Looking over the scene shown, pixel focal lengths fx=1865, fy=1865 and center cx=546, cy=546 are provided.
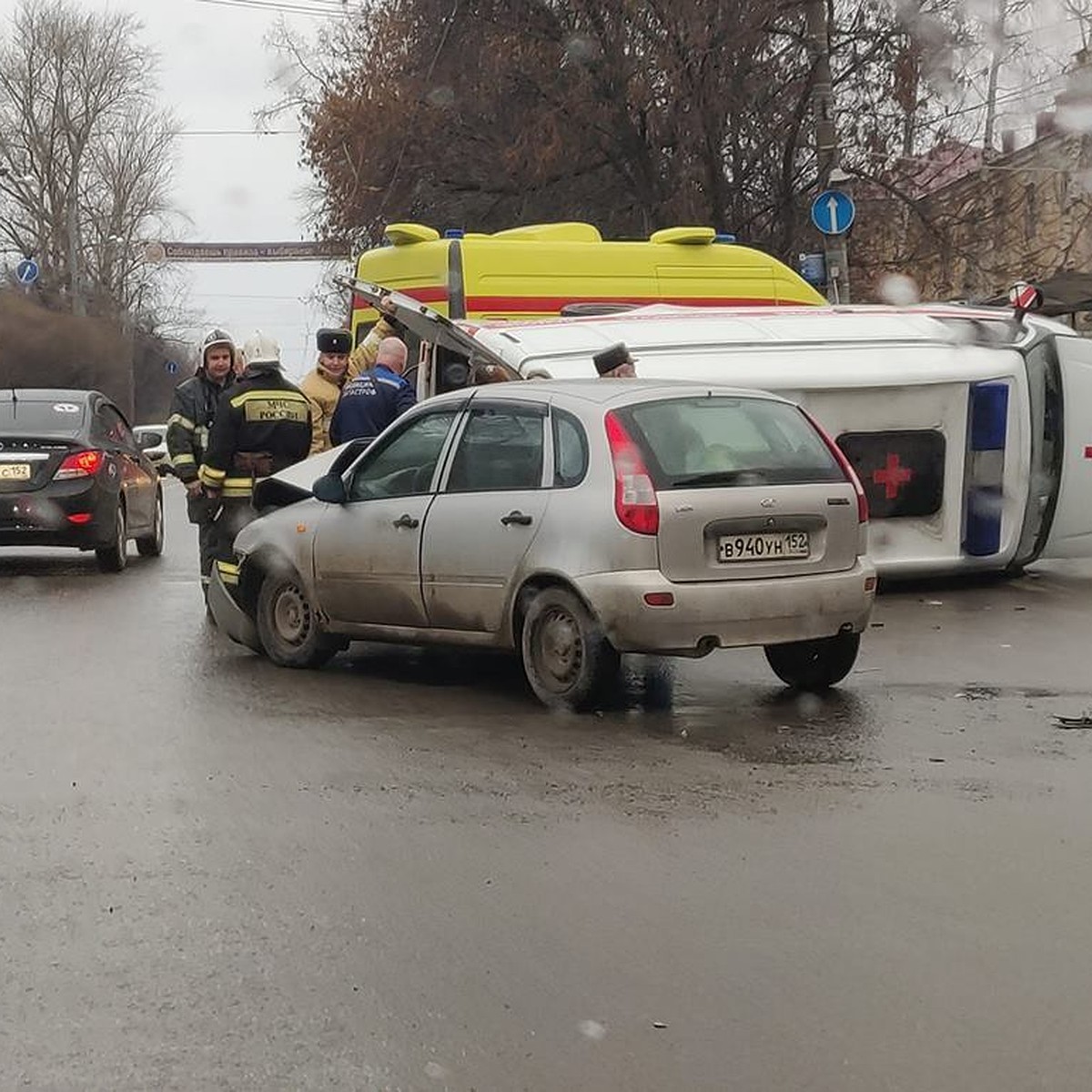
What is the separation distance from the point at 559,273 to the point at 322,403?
16.2 ft

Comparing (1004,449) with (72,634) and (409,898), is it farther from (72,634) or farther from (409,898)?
(409,898)

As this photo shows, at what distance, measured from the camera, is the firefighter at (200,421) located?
37.8ft

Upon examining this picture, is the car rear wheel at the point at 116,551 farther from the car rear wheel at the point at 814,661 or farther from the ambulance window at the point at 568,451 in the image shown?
the car rear wheel at the point at 814,661

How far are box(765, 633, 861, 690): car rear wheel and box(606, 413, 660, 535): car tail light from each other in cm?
109

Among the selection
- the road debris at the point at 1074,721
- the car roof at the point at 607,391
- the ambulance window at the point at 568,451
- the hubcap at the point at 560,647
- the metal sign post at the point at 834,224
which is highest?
the metal sign post at the point at 834,224

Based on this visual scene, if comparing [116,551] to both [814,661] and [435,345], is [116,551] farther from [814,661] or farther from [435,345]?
[814,661]

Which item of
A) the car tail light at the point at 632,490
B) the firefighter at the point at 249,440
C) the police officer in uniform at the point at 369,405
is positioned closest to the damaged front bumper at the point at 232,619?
the firefighter at the point at 249,440

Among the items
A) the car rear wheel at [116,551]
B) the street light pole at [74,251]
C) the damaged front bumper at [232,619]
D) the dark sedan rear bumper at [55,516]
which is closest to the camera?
the damaged front bumper at [232,619]

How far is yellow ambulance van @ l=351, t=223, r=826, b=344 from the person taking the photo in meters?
17.0

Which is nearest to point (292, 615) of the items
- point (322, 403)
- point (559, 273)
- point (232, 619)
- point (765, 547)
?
point (232, 619)

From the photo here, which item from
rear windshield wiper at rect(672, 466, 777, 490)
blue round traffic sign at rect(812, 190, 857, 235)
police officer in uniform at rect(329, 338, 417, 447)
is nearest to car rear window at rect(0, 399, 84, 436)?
police officer in uniform at rect(329, 338, 417, 447)

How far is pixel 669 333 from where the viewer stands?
13.4 m

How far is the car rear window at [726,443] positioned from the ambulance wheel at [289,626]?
7.54ft

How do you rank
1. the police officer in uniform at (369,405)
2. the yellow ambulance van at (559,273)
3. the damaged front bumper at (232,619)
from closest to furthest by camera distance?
the damaged front bumper at (232,619) < the police officer in uniform at (369,405) < the yellow ambulance van at (559,273)
